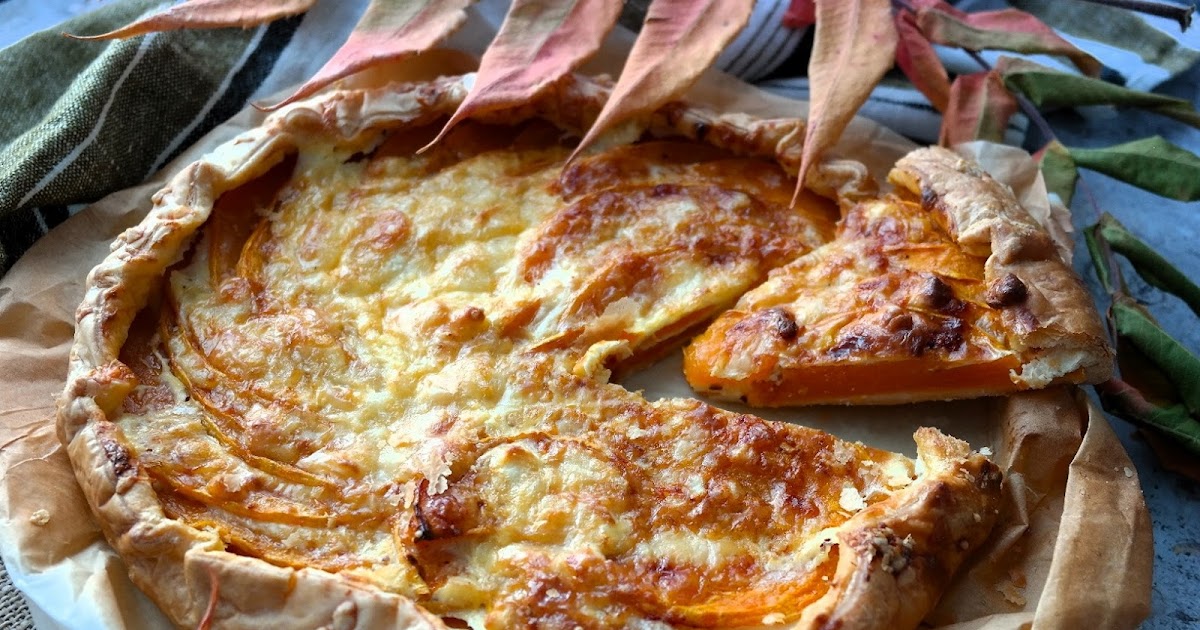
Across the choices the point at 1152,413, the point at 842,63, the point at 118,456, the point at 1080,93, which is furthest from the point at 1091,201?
the point at 118,456

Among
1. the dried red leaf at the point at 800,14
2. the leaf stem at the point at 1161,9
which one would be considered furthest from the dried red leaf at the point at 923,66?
the leaf stem at the point at 1161,9

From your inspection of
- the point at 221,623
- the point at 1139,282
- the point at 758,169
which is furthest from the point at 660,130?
the point at 221,623

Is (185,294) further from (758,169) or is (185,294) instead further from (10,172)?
(758,169)

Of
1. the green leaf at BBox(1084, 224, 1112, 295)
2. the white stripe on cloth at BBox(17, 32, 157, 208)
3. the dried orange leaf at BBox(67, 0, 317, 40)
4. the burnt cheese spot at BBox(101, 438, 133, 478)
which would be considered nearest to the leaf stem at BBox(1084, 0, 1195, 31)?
the green leaf at BBox(1084, 224, 1112, 295)

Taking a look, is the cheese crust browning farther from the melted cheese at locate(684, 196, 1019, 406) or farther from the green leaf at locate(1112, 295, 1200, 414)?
the green leaf at locate(1112, 295, 1200, 414)

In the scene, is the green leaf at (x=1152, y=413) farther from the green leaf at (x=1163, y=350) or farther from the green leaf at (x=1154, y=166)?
the green leaf at (x=1154, y=166)

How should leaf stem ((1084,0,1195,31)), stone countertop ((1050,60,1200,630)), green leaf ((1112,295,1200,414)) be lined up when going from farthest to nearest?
leaf stem ((1084,0,1195,31)) → green leaf ((1112,295,1200,414)) → stone countertop ((1050,60,1200,630))
